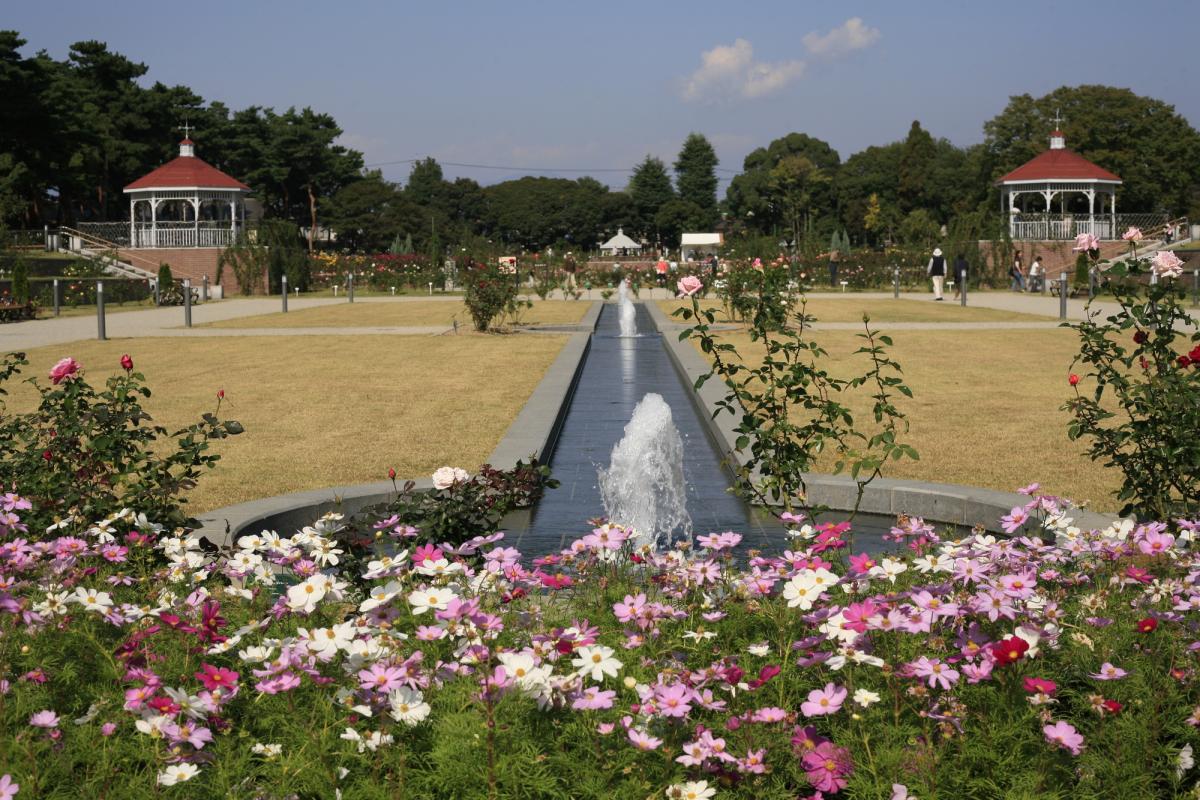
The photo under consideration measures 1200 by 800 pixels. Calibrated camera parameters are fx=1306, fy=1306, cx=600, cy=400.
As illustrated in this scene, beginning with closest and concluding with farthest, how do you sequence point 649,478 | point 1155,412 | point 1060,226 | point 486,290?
1. point 1155,412
2. point 649,478
3. point 486,290
4. point 1060,226

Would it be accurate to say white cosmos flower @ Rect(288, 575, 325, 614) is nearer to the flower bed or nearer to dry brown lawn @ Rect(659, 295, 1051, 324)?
the flower bed

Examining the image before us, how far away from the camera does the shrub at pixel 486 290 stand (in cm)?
2169

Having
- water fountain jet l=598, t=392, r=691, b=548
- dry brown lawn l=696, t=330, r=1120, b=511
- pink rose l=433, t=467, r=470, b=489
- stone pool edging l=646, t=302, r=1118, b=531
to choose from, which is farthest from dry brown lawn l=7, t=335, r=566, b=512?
dry brown lawn l=696, t=330, r=1120, b=511

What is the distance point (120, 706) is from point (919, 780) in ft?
6.19

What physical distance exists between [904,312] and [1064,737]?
27858 millimetres

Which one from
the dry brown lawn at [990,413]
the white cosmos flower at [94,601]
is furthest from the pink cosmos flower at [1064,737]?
the dry brown lawn at [990,413]

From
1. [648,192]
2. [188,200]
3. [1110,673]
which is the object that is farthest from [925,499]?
[648,192]

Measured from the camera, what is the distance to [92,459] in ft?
18.1

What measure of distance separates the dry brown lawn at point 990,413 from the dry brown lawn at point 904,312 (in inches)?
180

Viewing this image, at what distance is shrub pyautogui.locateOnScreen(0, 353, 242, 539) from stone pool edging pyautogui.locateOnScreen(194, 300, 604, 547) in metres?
0.28

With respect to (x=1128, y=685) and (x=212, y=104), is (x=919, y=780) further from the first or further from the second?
(x=212, y=104)

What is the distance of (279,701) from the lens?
3217 mm

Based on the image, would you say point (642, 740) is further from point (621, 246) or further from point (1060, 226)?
point (621, 246)

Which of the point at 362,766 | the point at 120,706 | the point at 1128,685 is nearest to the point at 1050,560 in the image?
the point at 1128,685
